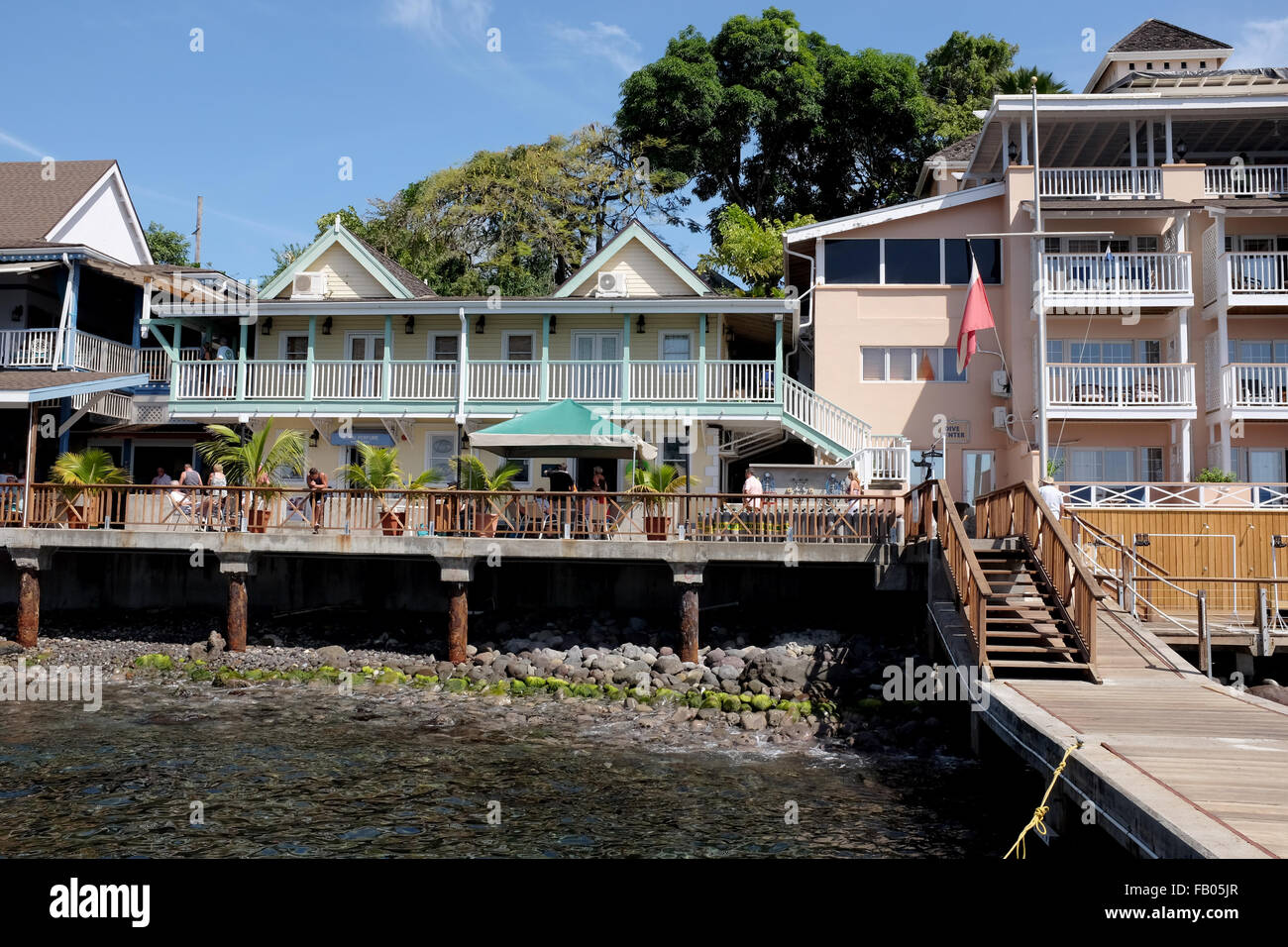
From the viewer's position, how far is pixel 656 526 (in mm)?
18953

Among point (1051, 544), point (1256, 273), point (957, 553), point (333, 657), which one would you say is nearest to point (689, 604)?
point (957, 553)

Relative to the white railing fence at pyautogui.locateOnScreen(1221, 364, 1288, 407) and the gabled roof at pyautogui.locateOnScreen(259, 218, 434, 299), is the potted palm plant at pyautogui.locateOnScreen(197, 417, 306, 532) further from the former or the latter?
the white railing fence at pyautogui.locateOnScreen(1221, 364, 1288, 407)

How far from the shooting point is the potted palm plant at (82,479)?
2053 cm

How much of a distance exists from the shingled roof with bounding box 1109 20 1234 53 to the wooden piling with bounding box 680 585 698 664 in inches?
961

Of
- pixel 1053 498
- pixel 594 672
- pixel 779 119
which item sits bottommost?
pixel 594 672

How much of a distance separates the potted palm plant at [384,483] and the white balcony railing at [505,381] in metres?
4.38

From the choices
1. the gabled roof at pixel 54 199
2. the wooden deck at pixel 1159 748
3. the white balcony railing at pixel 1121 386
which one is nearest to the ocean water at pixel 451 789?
the wooden deck at pixel 1159 748

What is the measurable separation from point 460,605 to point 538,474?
7190mm

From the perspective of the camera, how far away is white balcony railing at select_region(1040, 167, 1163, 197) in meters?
Answer: 26.4

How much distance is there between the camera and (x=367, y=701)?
16641 millimetres

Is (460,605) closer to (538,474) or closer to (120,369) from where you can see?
(538,474)

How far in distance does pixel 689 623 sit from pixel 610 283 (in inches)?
420

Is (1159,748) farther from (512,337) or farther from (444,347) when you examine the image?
(444,347)
